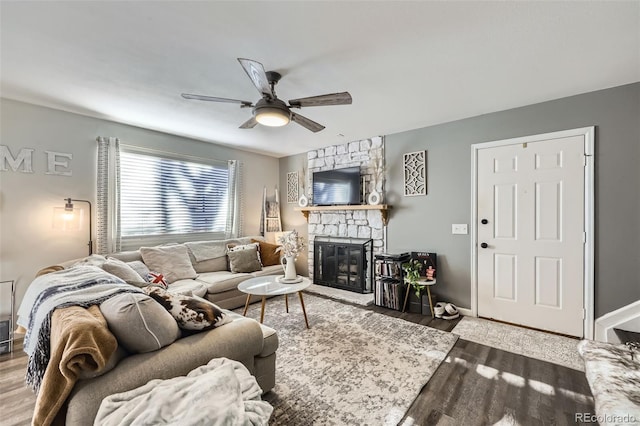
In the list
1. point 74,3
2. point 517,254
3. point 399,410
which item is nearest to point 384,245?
point 517,254

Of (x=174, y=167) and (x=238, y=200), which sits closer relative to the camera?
(x=174, y=167)

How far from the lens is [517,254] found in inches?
122

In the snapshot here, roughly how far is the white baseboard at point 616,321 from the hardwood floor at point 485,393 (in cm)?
80

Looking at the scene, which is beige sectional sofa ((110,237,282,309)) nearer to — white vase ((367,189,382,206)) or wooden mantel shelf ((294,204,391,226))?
wooden mantel shelf ((294,204,391,226))

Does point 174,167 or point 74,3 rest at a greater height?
point 74,3

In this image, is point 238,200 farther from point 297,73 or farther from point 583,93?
point 583,93

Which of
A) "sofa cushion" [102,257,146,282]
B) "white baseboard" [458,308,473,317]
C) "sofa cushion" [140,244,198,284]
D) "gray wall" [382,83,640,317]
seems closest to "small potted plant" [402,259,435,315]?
"gray wall" [382,83,640,317]

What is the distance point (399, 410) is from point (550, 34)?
2.75 meters

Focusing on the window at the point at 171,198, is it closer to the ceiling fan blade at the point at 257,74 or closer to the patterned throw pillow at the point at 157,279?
the patterned throw pillow at the point at 157,279

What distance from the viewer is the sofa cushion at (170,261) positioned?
341cm

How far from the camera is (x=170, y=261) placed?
3.53m

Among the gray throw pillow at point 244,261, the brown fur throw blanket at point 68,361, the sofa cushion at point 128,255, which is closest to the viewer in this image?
the brown fur throw blanket at point 68,361

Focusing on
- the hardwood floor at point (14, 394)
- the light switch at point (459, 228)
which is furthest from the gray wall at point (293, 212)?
the hardwood floor at point (14, 394)

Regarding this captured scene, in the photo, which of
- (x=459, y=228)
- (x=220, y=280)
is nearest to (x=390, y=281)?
(x=459, y=228)
